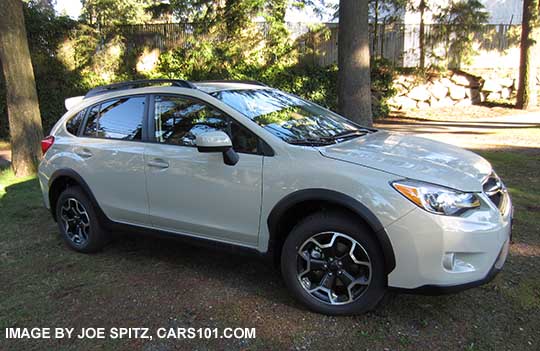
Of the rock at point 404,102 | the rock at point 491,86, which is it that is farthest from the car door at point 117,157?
the rock at point 491,86

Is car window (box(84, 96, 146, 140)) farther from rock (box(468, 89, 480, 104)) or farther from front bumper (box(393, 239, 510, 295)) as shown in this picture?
rock (box(468, 89, 480, 104))

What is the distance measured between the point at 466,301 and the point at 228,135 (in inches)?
87.4

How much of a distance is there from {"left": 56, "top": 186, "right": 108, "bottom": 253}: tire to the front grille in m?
3.45

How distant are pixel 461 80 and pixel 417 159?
1576 centimetres

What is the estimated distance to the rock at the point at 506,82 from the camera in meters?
17.6

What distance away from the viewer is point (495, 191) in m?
3.16

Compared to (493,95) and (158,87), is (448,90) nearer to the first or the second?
(493,95)

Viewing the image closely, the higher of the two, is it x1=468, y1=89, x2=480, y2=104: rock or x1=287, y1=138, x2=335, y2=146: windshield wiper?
x1=287, y1=138, x2=335, y2=146: windshield wiper

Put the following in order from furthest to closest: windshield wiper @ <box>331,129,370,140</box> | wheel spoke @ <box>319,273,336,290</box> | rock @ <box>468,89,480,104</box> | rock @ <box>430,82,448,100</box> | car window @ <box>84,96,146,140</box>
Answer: rock @ <box>468,89,480,104</box> < rock @ <box>430,82,448,100</box> < car window @ <box>84,96,146,140</box> < windshield wiper @ <box>331,129,370,140</box> < wheel spoke @ <box>319,273,336,290</box>

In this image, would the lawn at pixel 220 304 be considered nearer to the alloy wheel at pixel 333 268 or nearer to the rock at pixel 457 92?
the alloy wheel at pixel 333 268

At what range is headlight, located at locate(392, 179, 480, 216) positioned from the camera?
2.79m

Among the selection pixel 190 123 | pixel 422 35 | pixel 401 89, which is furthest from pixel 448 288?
pixel 422 35

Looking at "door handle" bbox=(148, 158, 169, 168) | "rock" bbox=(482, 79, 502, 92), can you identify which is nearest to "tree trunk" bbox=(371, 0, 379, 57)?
"rock" bbox=(482, 79, 502, 92)

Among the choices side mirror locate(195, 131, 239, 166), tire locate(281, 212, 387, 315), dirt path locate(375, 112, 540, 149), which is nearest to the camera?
tire locate(281, 212, 387, 315)
